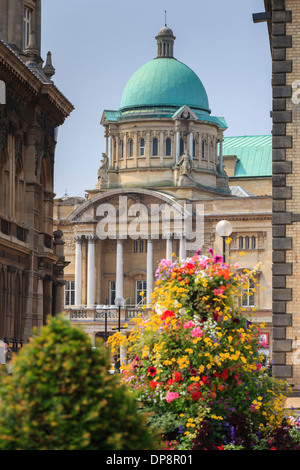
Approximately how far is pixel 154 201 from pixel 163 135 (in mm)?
11115

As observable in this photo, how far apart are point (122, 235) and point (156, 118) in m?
14.3

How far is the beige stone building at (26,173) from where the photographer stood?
36438 mm

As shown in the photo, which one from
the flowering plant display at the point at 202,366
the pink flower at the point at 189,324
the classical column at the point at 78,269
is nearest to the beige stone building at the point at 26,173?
the flowering plant display at the point at 202,366

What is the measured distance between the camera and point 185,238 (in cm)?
10175

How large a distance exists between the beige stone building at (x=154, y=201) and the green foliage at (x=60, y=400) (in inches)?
3400

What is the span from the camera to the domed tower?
366 ft

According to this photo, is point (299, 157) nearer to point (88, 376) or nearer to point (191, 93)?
point (88, 376)

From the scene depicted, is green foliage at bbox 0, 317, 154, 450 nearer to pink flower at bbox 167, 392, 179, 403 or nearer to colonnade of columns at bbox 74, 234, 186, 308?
pink flower at bbox 167, 392, 179, 403

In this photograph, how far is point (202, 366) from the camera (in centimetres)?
1574

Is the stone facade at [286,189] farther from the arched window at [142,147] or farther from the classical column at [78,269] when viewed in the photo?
the arched window at [142,147]

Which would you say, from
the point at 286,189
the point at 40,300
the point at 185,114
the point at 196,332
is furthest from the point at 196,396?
the point at 185,114

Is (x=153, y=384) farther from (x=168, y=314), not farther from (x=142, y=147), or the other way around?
(x=142, y=147)

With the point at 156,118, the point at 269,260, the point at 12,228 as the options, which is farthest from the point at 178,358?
the point at 156,118

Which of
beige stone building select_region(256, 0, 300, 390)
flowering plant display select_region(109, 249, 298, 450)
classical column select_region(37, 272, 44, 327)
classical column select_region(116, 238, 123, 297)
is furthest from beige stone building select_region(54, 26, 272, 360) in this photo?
flowering plant display select_region(109, 249, 298, 450)
